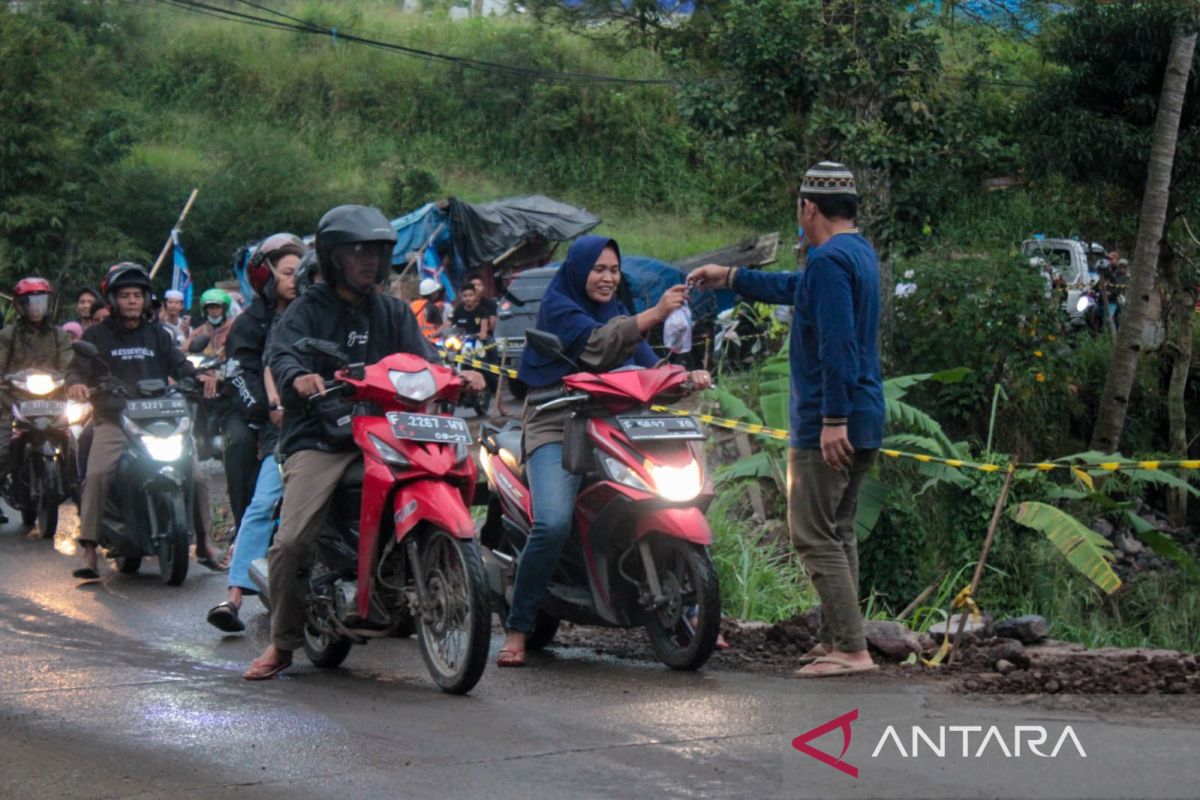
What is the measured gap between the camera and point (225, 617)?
8.02 m

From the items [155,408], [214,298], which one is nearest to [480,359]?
[214,298]

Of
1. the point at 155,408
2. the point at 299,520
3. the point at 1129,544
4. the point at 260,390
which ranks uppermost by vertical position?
the point at 260,390

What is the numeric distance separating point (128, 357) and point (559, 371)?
172 inches

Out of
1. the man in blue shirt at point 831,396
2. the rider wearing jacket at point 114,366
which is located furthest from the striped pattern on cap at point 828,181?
the rider wearing jacket at point 114,366

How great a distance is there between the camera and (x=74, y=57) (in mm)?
30031

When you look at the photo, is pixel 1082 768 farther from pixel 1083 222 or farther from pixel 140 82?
pixel 140 82

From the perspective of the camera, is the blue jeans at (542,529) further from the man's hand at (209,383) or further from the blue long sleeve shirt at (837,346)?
the man's hand at (209,383)

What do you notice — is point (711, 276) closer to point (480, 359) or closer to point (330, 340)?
point (330, 340)

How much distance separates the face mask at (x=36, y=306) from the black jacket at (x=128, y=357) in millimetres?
2774

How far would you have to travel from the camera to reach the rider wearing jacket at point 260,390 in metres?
8.09

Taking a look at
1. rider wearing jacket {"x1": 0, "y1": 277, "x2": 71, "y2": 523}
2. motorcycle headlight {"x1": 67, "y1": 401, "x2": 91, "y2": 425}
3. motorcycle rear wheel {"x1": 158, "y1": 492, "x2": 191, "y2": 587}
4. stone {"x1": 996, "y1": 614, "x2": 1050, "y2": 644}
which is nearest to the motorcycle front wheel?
stone {"x1": 996, "y1": 614, "x2": 1050, "y2": 644}

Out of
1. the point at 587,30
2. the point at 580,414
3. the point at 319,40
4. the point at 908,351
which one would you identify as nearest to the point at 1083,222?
the point at 908,351

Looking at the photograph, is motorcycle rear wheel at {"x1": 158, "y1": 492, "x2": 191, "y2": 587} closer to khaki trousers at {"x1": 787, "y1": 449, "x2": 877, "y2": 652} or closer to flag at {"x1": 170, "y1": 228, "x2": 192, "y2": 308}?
khaki trousers at {"x1": 787, "y1": 449, "x2": 877, "y2": 652}

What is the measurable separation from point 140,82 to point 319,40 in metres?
5.66
